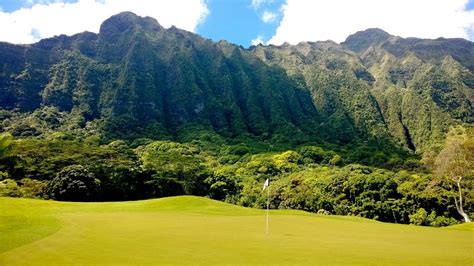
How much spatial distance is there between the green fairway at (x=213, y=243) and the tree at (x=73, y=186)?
129ft

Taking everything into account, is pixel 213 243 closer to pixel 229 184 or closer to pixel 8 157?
pixel 8 157

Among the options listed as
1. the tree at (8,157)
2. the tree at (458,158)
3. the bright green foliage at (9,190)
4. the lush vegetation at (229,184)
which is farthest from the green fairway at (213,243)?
the lush vegetation at (229,184)

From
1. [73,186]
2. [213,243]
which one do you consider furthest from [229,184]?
[213,243]

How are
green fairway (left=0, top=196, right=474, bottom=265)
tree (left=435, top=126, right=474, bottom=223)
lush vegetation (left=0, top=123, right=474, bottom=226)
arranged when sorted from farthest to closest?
lush vegetation (left=0, top=123, right=474, bottom=226) → tree (left=435, top=126, right=474, bottom=223) → green fairway (left=0, top=196, right=474, bottom=265)

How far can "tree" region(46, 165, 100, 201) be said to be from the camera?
70.2 metres

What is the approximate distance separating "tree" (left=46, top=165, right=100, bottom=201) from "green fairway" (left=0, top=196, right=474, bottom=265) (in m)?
39.2

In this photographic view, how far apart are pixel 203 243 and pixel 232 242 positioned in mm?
1505

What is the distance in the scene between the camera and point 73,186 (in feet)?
234

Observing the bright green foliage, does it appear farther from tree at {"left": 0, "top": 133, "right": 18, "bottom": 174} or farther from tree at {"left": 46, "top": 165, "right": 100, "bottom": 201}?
tree at {"left": 0, "top": 133, "right": 18, "bottom": 174}

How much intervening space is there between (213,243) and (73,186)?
56236 mm

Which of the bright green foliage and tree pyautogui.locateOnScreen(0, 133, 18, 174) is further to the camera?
tree pyautogui.locateOnScreen(0, 133, 18, 174)

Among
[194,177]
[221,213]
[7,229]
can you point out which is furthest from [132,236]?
[194,177]

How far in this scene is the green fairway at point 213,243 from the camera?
16453 millimetres

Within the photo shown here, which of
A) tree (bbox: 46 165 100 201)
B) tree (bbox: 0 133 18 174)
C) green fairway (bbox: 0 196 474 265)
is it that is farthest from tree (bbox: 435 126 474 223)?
tree (bbox: 0 133 18 174)
